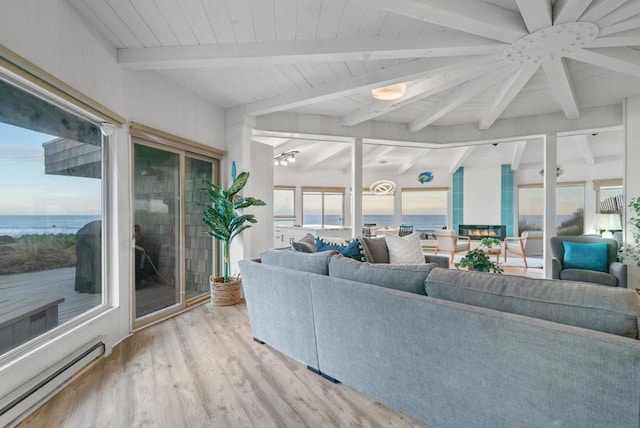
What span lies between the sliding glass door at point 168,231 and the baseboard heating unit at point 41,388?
921mm

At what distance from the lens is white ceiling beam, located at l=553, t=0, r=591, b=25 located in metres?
1.91

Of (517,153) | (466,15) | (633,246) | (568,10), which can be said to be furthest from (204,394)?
(517,153)

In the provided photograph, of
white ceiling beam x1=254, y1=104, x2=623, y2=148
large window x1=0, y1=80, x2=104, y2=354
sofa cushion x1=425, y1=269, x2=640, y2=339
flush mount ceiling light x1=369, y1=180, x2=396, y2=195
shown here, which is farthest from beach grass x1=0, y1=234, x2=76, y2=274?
flush mount ceiling light x1=369, y1=180, x2=396, y2=195

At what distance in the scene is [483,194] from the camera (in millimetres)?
8875

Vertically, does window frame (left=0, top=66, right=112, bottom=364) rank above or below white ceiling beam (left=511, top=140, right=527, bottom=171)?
below

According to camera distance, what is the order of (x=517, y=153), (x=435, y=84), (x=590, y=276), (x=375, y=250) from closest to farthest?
(x=435, y=84) < (x=375, y=250) < (x=590, y=276) < (x=517, y=153)

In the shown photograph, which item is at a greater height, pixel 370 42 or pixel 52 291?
pixel 370 42

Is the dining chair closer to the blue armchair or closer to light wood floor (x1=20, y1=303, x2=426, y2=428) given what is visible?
the blue armchair

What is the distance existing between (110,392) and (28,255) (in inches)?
42.7

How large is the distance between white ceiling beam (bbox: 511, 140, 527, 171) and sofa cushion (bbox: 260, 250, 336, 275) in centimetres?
680

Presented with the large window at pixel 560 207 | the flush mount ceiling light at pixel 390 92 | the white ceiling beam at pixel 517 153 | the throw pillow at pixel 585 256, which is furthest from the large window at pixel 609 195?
the flush mount ceiling light at pixel 390 92

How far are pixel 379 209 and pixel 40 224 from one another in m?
9.07

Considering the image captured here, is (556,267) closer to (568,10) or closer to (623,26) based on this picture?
(623,26)

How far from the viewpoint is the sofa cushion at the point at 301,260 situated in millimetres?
2287
